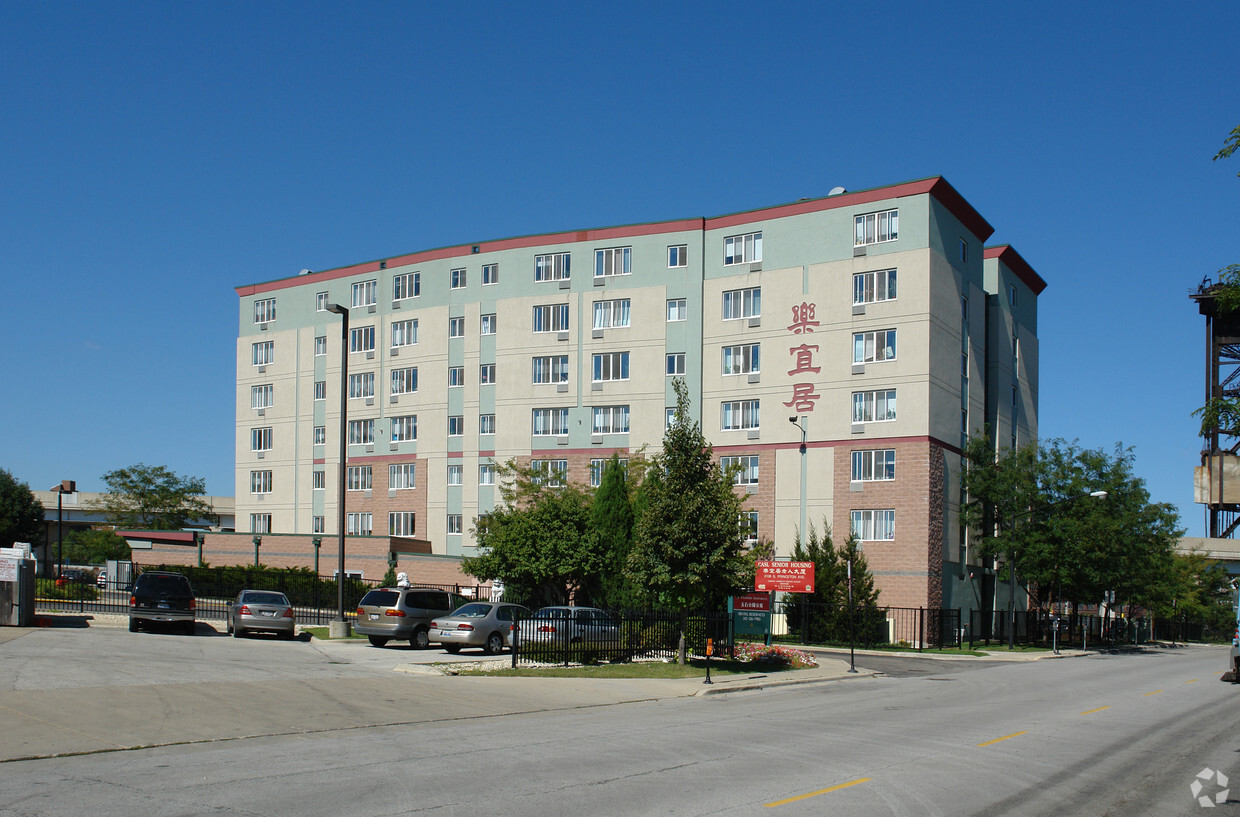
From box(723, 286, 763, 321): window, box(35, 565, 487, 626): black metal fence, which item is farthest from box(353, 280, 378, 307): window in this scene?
box(723, 286, 763, 321): window

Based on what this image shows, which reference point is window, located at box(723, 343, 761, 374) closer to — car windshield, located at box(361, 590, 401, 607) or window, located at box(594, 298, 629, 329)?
window, located at box(594, 298, 629, 329)

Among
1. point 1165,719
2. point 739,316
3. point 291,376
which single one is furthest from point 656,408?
point 1165,719

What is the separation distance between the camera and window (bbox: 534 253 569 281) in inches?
2435

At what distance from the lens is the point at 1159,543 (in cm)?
5838

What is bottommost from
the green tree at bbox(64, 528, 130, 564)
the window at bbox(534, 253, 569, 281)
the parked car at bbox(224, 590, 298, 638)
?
the green tree at bbox(64, 528, 130, 564)

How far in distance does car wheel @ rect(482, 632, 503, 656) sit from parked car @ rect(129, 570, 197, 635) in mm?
9188

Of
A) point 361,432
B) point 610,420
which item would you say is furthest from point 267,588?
point 610,420

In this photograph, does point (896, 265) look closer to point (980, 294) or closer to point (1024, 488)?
point (980, 294)

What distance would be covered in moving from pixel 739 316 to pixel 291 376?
32920 millimetres

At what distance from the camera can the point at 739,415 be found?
2211 inches

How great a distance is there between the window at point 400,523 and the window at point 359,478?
115 inches

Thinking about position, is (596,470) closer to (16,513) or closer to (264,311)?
(264,311)

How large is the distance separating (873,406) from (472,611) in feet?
92.6

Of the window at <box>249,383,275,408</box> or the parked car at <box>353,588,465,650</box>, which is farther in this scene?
the window at <box>249,383,275,408</box>
